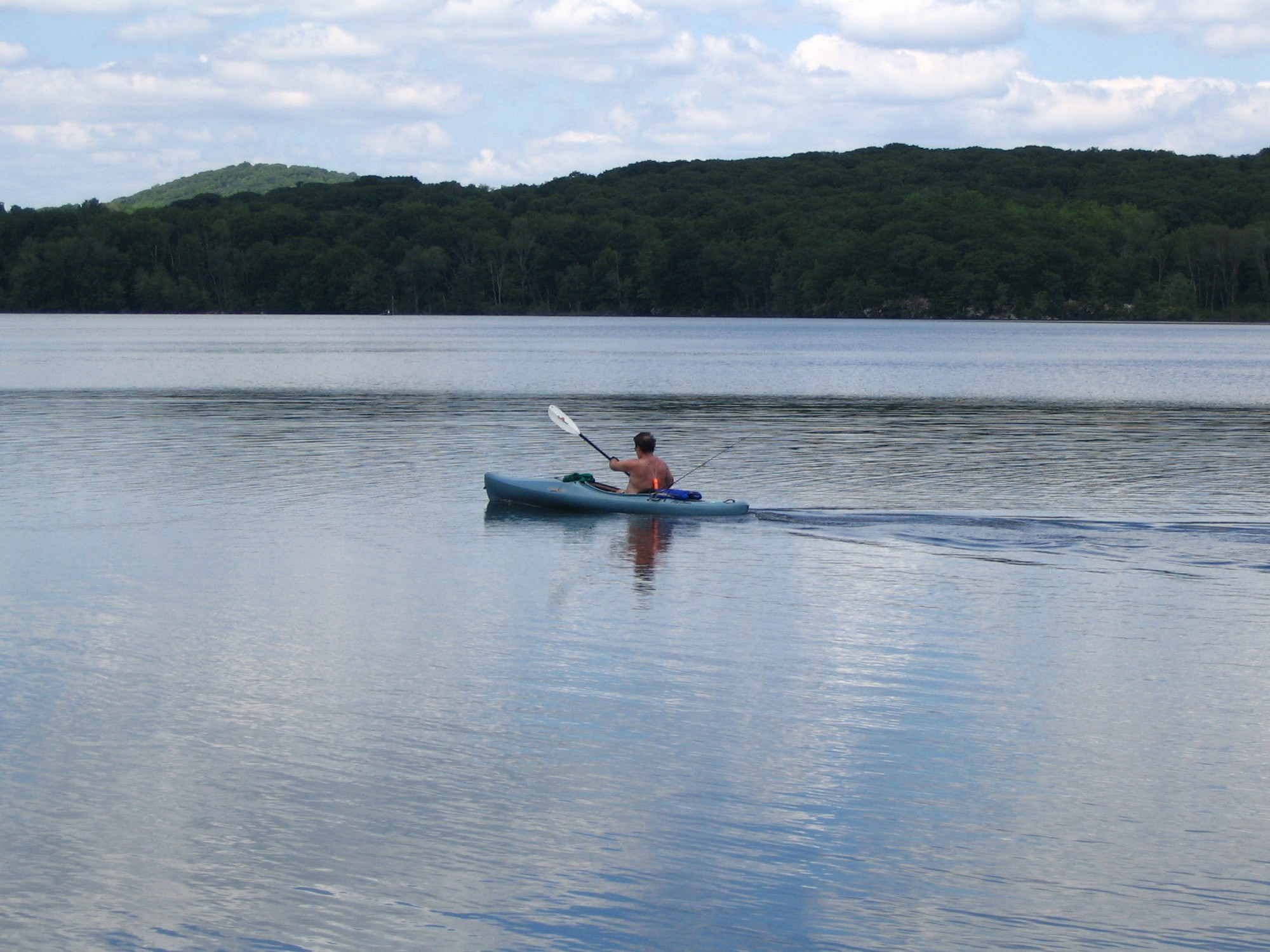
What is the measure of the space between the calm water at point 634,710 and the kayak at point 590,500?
1.09 ft

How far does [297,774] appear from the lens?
9406mm

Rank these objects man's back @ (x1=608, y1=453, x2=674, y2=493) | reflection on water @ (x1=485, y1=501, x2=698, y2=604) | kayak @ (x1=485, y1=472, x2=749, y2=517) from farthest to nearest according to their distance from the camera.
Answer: man's back @ (x1=608, y1=453, x2=674, y2=493) < kayak @ (x1=485, y1=472, x2=749, y2=517) < reflection on water @ (x1=485, y1=501, x2=698, y2=604)

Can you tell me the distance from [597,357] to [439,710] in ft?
218

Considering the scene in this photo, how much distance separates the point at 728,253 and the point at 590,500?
155694mm

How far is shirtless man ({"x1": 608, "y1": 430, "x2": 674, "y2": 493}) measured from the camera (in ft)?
65.2

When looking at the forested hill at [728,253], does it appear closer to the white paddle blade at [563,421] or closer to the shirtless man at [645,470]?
the white paddle blade at [563,421]

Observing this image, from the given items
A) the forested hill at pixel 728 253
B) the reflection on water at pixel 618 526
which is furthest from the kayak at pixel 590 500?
the forested hill at pixel 728 253

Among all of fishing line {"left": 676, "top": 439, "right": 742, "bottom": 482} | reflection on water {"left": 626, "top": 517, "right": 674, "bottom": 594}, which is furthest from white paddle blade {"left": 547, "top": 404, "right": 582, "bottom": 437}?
reflection on water {"left": 626, "top": 517, "right": 674, "bottom": 594}

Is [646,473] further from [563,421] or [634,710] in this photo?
[634,710]

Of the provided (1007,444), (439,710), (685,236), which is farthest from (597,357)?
(685,236)

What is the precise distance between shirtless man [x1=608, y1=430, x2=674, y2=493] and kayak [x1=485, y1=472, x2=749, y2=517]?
0.15 metres

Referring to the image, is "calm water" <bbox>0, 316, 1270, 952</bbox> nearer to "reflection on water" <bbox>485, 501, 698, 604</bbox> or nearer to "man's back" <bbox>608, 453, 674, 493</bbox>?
"reflection on water" <bbox>485, 501, 698, 604</bbox>

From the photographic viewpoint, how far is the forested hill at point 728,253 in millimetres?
157125

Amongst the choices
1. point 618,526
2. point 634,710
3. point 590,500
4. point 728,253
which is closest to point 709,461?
point 590,500
